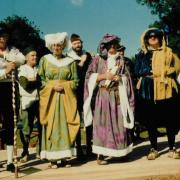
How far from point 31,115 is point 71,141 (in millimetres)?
1201

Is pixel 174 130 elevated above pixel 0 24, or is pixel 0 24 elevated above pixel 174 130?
pixel 0 24

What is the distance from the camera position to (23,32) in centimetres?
4966

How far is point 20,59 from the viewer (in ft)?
23.4

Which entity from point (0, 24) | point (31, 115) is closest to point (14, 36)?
point (0, 24)

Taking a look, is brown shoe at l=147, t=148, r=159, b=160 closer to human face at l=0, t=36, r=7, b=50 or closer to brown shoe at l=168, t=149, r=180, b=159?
brown shoe at l=168, t=149, r=180, b=159

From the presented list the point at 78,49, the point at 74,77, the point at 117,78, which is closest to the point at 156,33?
the point at 117,78

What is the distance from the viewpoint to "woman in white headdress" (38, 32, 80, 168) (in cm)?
743

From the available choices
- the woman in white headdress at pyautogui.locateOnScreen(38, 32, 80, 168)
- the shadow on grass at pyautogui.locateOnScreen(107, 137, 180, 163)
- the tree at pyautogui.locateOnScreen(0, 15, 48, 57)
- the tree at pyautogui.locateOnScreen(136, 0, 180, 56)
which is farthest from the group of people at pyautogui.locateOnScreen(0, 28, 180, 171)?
the tree at pyautogui.locateOnScreen(0, 15, 48, 57)

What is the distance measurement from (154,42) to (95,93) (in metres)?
1.20

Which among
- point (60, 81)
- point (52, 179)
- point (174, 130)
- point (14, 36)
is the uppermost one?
point (14, 36)

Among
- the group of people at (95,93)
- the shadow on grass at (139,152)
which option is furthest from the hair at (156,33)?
the shadow on grass at (139,152)

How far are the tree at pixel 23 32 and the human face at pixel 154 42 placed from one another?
39749mm

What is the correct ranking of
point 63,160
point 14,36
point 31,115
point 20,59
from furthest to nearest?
point 14,36 < point 31,115 < point 63,160 < point 20,59

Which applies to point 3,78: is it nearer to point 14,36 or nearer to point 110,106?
point 110,106
